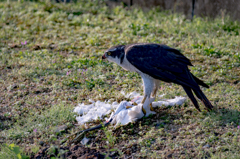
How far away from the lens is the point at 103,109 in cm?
480

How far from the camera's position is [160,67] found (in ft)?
14.4

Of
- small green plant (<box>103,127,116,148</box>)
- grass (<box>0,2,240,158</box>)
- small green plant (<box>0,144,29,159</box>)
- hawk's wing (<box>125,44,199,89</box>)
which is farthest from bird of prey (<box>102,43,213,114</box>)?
small green plant (<box>0,144,29,159</box>)

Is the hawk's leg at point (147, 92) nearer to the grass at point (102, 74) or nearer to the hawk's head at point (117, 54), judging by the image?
the grass at point (102, 74)

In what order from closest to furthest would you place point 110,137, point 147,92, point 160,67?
point 110,137 → point 160,67 → point 147,92

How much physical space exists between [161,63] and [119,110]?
1033 mm

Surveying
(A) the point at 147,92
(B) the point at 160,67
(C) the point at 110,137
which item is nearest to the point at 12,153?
(C) the point at 110,137

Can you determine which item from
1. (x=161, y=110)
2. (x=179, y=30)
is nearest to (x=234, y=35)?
(x=179, y=30)

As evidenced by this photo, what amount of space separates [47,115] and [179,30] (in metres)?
5.09

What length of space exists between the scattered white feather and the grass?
0.47 ft

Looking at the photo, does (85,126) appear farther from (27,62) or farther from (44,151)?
(27,62)

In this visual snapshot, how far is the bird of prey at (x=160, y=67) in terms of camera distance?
4344 mm

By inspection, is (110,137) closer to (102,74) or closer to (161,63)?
(161,63)

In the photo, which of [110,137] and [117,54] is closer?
[110,137]

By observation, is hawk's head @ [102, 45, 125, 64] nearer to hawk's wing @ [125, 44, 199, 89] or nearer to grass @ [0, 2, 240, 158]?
hawk's wing @ [125, 44, 199, 89]
